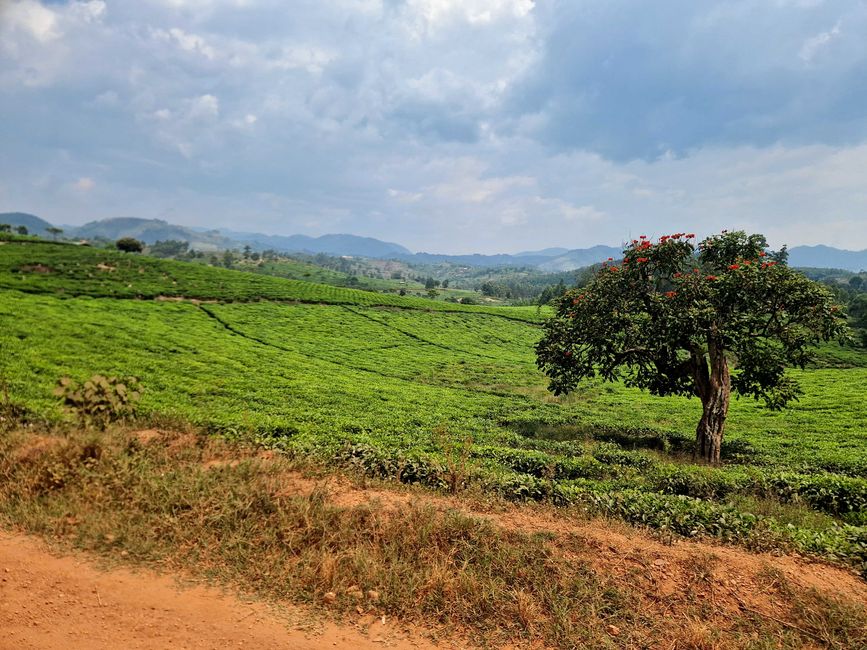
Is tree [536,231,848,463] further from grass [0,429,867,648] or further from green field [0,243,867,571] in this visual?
grass [0,429,867,648]

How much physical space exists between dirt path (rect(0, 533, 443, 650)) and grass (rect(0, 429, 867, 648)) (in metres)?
0.36

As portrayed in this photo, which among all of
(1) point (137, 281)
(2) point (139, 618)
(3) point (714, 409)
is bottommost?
(2) point (139, 618)

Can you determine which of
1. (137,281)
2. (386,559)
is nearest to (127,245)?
(137,281)

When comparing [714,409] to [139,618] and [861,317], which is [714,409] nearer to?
[139,618]

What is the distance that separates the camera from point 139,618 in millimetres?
5473

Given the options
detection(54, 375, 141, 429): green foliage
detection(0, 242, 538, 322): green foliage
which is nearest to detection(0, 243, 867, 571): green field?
detection(0, 242, 538, 322): green foliage

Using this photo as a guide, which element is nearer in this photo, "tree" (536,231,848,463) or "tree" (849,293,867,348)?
"tree" (536,231,848,463)

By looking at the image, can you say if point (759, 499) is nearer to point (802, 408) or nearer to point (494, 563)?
point (494, 563)

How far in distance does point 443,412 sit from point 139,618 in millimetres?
18136

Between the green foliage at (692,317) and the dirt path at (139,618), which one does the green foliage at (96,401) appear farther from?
the green foliage at (692,317)

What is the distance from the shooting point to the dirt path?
5.13 m

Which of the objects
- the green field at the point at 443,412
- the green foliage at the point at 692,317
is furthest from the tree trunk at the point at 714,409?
the green field at the point at 443,412

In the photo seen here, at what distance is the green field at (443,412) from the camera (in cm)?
1062

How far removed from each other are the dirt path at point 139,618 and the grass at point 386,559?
0.36 metres
